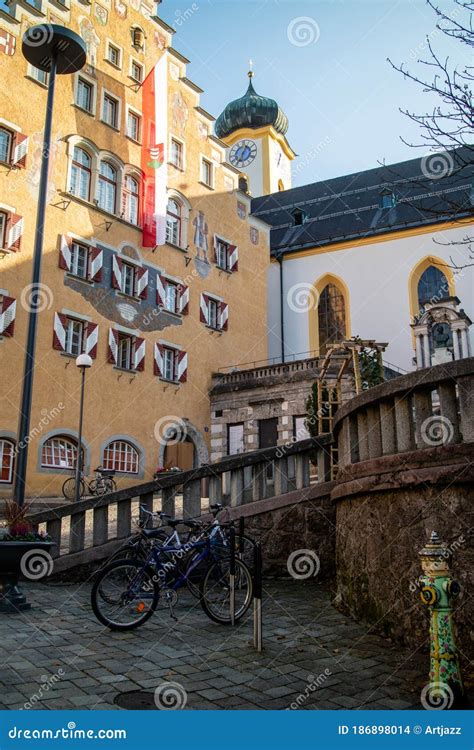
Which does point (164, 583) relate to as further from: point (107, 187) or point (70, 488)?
point (107, 187)

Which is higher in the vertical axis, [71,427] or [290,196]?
[290,196]

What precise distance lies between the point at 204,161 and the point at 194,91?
3.02 metres

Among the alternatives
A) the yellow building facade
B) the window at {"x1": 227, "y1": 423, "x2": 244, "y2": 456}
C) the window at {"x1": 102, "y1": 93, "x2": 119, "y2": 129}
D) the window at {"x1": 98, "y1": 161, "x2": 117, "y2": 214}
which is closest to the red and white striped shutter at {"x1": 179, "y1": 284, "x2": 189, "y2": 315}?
the yellow building facade

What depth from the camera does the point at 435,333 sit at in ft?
90.3

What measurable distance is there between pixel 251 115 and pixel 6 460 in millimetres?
39066

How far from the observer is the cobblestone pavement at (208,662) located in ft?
13.7

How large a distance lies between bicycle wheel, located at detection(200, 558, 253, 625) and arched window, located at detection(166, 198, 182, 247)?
20379 millimetres

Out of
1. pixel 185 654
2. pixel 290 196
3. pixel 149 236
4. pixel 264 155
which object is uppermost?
pixel 264 155

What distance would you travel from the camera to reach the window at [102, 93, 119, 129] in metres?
23.5

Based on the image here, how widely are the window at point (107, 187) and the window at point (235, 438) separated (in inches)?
373

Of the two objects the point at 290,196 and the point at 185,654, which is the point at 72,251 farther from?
the point at 290,196

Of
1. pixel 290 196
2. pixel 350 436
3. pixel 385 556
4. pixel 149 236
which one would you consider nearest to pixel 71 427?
pixel 149 236

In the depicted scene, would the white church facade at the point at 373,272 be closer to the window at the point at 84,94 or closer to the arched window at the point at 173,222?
the arched window at the point at 173,222

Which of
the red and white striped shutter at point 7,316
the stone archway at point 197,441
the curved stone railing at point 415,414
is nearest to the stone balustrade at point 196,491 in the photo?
the curved stone railing at point 415,414
